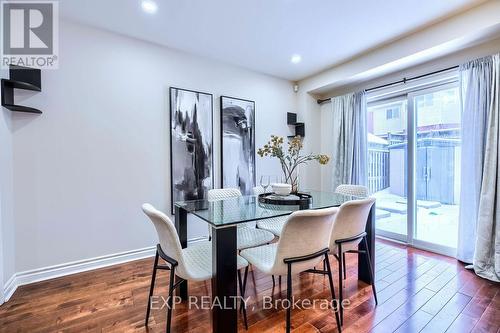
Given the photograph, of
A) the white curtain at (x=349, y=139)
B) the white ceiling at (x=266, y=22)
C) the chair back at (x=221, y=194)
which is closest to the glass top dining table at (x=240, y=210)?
the chair back at (x=221, y=194)

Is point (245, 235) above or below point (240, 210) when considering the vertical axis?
below

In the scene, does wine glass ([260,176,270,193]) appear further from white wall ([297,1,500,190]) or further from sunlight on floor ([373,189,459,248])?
sunlight on floor ([373,189,459,248])

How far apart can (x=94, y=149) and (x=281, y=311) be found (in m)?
2.48

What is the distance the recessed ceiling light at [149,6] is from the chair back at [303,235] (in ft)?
7.51

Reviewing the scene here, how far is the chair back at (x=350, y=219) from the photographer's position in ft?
5.79

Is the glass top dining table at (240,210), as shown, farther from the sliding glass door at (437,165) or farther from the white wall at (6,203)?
the sliding glass door at (437,165)

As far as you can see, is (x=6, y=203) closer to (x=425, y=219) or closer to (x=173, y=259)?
(x=173, y=259)

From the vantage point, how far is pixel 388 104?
12.0 feet

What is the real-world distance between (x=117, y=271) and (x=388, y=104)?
422cm

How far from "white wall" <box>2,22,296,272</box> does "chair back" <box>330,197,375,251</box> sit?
2153 mm

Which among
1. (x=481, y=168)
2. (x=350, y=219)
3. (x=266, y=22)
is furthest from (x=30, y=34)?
(x=481, y=168)

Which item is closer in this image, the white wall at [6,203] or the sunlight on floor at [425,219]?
Answer: the white wall at [6,203]

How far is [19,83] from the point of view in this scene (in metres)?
2.09

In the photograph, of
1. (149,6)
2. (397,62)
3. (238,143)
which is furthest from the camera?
(238,143)
